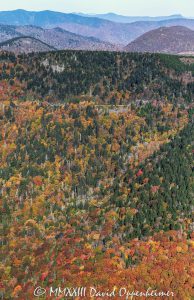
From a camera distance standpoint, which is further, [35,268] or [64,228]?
[64,228]

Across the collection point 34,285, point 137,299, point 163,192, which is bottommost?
point 34,285

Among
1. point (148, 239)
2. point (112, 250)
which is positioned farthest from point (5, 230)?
point (148, 239)

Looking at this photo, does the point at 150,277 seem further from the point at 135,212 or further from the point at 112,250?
the point at 135,212

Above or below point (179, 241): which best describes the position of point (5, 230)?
below

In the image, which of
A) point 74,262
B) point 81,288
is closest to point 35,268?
point 74,262

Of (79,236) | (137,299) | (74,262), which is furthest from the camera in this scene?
(79,236)

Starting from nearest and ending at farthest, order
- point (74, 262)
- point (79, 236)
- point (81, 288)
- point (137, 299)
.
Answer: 1. point (137, 299)
2. point (81, 288)
3. point (74, 262)
4. point (79, 236)

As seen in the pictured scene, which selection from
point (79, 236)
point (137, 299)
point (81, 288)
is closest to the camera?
point (137, 299)

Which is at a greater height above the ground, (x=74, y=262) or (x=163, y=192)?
(x=163, y=192)

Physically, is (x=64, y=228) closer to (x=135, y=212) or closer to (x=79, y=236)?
(x=79, y=236)
